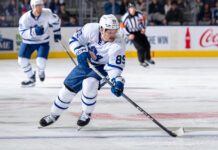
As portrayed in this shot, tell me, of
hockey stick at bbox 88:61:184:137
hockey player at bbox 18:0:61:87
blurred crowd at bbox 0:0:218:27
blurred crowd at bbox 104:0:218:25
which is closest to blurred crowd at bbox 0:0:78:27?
blurred crowd at bbox 0:0:218:27

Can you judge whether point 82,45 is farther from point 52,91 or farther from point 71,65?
point 71,65

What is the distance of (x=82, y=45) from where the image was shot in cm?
733

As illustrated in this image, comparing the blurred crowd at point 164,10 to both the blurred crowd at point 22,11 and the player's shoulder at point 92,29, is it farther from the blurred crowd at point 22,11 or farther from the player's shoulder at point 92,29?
the player's shoulder at point 92,29

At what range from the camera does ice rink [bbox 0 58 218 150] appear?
6.66 m

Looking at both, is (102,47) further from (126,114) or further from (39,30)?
(39,30)

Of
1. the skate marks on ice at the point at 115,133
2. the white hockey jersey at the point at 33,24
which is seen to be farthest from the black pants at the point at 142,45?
the skate marks on ice at the point at 115,133

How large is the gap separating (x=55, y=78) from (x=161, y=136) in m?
6.61

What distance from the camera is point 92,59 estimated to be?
7438 mm

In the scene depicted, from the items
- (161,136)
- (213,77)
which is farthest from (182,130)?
(213,77)

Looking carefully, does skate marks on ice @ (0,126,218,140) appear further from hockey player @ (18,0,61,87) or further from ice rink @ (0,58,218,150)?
hockey player @ (18,0,61,87)

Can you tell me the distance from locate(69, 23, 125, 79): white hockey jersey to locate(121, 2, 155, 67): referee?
8.38 m

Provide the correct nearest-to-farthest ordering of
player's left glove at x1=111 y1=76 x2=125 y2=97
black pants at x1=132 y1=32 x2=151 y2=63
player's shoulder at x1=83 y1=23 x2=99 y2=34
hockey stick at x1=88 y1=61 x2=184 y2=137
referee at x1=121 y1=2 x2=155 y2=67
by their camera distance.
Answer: player's left glove at x1=111 y1=76 x2=125 y2=97 → hockey stick at x1=88 y1=61 x2=184 y2=137 → player's shoulder at x1=83 y1=23 x2=99 y2=34 → referee at x1=121 y1=2 x2=155 y2=67 → black pants at x1=132 y1=32 x2=151 y2=63

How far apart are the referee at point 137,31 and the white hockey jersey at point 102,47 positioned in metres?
8.38

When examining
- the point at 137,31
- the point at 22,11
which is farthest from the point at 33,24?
the point at 22,11
